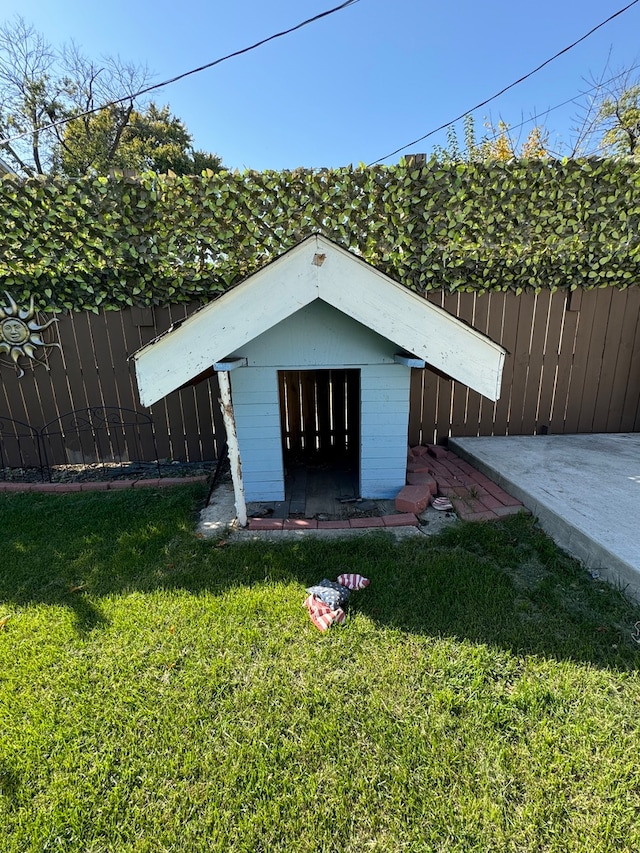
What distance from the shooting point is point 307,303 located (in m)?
2.39

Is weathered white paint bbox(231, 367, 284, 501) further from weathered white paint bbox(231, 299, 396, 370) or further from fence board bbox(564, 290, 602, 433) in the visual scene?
fence board bbox(564, 290, 602, 433)

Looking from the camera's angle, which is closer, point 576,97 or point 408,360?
point 408,360

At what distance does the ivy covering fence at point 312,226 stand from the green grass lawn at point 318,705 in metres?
3.01

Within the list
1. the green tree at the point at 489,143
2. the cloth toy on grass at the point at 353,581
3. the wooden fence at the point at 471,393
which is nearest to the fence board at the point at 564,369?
the wooden fence at the point at 471,393

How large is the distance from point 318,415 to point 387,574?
2.91 meters

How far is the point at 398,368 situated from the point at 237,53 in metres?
4.85

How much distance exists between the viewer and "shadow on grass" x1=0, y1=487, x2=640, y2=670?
2.07 meters

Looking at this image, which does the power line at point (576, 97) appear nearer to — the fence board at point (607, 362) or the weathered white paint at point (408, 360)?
the fence board at point (607, 362)

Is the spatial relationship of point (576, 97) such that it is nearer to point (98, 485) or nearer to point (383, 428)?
point (383, 428)

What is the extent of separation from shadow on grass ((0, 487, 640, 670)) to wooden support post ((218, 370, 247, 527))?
0.32m

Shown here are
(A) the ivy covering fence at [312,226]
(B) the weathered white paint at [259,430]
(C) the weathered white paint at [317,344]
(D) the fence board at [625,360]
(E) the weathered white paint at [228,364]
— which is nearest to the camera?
(E) the weathered white paint at [228,364]

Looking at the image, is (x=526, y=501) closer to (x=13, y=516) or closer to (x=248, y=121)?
(x=13, y=516)

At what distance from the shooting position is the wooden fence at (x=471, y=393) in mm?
4406

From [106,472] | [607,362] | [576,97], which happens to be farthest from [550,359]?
[576,97]
